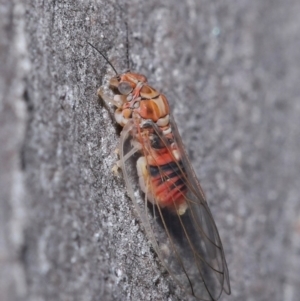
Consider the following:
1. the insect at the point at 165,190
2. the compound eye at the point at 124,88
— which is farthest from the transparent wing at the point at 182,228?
the compound eye at the point at 124,88

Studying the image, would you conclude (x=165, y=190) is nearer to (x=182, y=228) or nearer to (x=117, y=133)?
(x=182, y=228)

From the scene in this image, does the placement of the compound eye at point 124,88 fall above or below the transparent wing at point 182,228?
above

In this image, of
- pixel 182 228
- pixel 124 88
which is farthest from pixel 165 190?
pixel 124 88

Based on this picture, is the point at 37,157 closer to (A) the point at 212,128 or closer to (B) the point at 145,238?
(B) the point at 145,238

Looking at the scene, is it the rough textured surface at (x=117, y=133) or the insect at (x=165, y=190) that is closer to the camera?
the rough textured surface at (x=117, y=133)

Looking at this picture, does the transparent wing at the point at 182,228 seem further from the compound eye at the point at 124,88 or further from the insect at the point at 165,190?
the compound eye at the point at 124,88

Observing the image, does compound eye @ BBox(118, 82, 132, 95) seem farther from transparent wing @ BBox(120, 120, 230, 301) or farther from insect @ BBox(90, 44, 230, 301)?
transparent wing @ BBox(120, 120, 230, 301)
